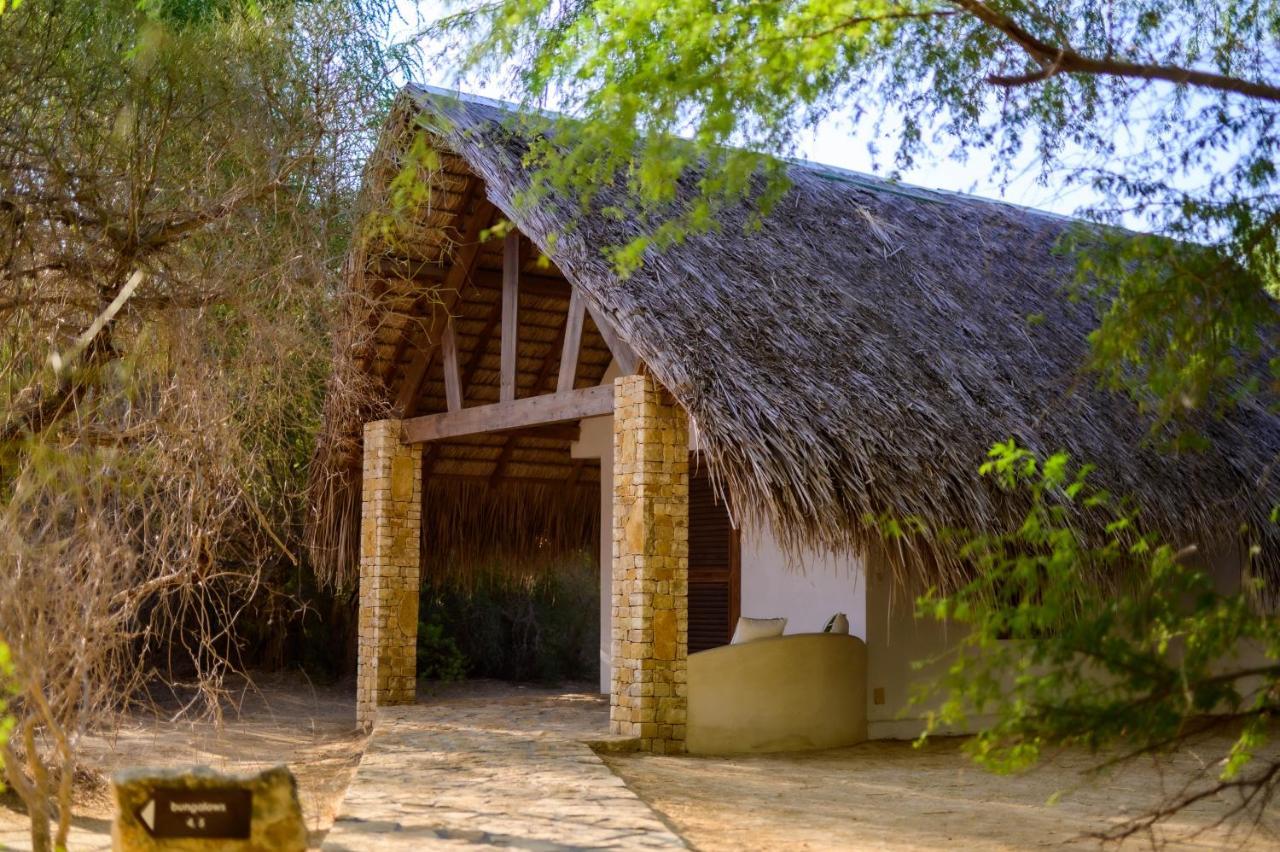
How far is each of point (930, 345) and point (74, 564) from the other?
5.95 meters

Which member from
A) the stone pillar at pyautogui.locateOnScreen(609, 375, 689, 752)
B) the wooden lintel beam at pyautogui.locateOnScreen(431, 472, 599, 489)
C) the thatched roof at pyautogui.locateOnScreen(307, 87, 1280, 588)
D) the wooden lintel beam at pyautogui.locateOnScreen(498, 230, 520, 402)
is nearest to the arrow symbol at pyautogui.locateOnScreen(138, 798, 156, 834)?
the thatched roof at pyautogui.locateOnScreen(307, 87, 1280, 588)

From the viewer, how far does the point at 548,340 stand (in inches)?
456

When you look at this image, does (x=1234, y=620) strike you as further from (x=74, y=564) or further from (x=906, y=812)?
(x=74, y=564)

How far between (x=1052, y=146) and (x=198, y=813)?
4.42 meters

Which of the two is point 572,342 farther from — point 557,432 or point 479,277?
point 557,432

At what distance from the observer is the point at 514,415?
973 centimetres

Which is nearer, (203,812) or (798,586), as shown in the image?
(203,812)

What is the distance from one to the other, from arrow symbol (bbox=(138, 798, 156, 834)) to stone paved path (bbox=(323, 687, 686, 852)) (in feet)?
2.26

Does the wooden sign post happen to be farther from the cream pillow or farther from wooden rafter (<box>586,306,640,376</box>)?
the cream pillow

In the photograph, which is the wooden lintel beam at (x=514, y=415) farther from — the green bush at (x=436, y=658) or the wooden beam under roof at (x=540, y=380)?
the green bush at (x=436, y=658)

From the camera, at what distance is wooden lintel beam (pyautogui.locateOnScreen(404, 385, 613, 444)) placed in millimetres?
9031

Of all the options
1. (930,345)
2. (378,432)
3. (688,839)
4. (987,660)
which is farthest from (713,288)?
(987,660)

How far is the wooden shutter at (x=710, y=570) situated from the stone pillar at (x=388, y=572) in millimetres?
2249

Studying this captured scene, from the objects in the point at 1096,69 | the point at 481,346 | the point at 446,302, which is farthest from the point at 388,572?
the point at 1096,69
